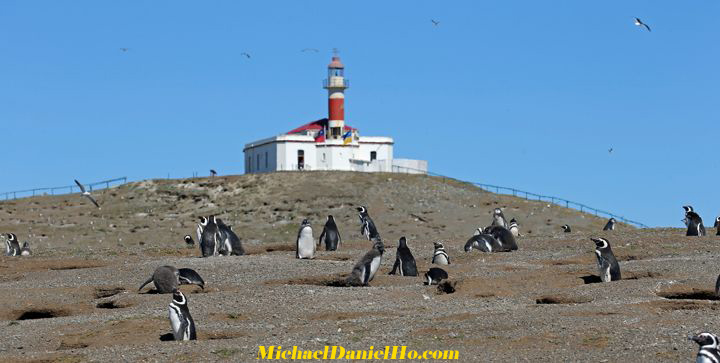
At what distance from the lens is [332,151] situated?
78188 millimetres

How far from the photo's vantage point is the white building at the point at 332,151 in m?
77.7

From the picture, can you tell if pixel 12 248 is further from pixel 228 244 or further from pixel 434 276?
pixel 434 276

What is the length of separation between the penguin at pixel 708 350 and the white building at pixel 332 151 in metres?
62.8

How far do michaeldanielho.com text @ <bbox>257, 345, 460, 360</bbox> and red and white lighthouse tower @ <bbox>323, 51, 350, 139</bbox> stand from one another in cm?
6400

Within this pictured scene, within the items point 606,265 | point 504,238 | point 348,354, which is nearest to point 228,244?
point 504,238

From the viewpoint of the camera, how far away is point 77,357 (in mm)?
16953

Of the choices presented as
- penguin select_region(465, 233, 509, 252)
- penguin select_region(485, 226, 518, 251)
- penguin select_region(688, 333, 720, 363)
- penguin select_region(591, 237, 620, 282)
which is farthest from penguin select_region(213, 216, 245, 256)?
penguin select_region(688, 333, 720, 363)

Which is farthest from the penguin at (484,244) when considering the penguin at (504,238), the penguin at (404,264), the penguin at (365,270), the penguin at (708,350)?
the penguin at (708,350)

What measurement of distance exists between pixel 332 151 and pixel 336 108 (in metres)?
5.54

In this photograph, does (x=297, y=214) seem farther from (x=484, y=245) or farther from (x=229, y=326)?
(x=229, y=326)

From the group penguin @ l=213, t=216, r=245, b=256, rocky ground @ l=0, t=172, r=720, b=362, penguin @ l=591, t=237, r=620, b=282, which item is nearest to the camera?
rocky ground @ l=0, t=172, r=720, b=362

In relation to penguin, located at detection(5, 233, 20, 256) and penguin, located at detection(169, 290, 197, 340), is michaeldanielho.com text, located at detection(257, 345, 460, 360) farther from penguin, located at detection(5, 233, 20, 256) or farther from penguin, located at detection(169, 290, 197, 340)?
penguin, located at detection(5, 233, 20, 256)

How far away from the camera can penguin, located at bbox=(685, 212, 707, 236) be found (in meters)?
34.2

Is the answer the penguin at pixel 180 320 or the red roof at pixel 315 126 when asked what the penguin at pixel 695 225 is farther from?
the red roof at pixel 315 126
